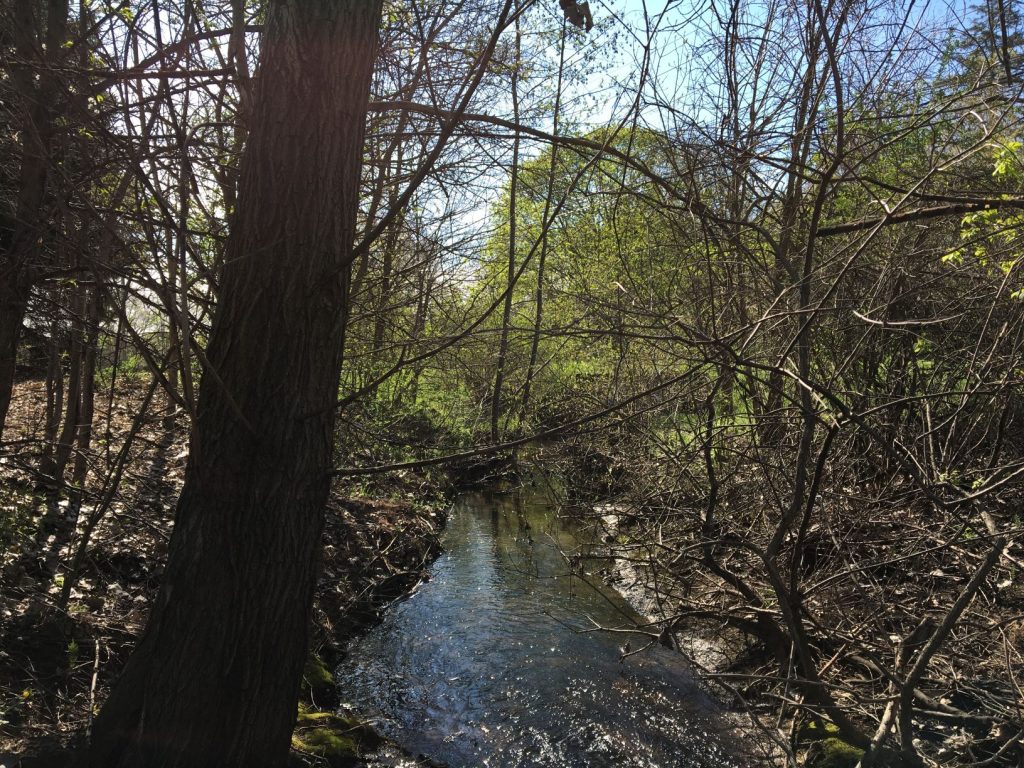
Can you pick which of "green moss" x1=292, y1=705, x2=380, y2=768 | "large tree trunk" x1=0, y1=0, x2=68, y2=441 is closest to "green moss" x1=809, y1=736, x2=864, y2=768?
"green moss" x1=292, y1=705, x2=380, y2=768

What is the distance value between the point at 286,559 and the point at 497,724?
3154 millimetres

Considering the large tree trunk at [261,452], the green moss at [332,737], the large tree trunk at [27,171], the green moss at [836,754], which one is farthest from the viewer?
the green moss at [332,737]

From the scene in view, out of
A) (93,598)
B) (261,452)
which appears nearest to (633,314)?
(261,452)

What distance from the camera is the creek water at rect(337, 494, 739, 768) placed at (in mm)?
4902

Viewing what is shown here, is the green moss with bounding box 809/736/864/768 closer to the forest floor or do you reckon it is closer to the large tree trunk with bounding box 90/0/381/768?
the forest floor

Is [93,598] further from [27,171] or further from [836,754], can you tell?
[836,754]

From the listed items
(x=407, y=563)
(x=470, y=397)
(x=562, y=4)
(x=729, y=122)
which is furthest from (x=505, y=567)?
(x=562, y=4)

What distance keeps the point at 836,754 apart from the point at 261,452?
3907 millimetres

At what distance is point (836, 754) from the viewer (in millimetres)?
4320

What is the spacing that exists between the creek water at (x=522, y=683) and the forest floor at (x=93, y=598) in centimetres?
38

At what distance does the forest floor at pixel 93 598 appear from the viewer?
3.72 meters

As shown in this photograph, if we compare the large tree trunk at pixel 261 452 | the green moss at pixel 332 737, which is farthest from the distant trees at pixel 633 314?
the green moss at pixel 332 737

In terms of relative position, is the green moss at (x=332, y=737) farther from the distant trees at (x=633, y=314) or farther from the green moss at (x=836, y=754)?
the green moss at (x=836, y=754)

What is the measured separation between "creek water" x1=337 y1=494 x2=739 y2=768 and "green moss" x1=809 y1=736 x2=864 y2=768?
0.59 m
